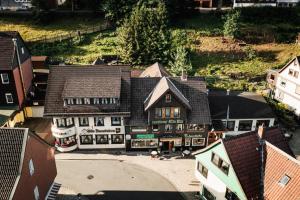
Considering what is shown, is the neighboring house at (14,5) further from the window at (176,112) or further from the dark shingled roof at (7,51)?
the window at (176,112)

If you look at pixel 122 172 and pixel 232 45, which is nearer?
pixel 122 172

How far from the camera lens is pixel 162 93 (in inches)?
2052

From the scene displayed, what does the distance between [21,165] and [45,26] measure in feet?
239

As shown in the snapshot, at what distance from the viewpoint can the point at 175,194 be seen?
47812 millimetres

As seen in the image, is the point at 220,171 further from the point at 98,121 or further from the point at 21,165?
the point at 98,121

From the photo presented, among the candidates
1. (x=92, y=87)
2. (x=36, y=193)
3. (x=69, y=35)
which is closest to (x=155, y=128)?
(x=92, y=87)

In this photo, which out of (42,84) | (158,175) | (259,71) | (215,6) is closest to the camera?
(158,175)

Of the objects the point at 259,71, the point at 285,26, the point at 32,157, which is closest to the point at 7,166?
the point at 32,157

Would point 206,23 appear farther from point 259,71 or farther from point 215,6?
point 259,71

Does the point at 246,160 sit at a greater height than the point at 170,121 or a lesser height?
greater

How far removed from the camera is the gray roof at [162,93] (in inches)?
2060

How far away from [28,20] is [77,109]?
58278mm

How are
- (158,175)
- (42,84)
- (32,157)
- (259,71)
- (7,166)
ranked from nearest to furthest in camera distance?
(7,166) → (32,157) → (158,175) → (42,84) → (259,71)

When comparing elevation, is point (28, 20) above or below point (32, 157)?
above
